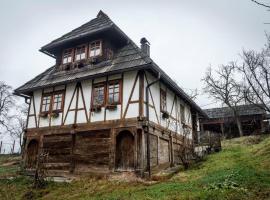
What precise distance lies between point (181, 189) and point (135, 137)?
466 centimetres

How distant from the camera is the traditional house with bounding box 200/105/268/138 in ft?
124

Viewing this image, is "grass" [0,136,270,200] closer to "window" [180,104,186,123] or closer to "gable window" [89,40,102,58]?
"window" [180,104,186,123]

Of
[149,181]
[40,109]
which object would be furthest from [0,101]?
[149,181]

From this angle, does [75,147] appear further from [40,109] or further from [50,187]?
[40,109]

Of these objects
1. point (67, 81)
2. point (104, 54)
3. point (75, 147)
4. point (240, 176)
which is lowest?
point (240, 176)

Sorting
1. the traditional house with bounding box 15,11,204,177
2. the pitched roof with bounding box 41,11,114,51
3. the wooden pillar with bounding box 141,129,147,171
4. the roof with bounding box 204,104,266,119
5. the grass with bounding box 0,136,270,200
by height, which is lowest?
the grass with bounding box 0,136,270,200

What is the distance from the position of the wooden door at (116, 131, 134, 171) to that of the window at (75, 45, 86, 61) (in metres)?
6.42

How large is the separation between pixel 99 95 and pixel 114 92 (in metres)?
1.03

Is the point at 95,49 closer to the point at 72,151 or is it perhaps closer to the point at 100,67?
the point at 100,67

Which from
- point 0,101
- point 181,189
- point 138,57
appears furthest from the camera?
point 0,101

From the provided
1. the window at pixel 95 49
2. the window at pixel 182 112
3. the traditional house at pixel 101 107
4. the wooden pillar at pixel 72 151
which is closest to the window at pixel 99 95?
the traditional house at pixel 101 107

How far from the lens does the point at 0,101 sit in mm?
40281

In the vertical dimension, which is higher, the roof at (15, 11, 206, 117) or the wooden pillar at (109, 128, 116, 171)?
the roof at (15, 11, 206, 117)

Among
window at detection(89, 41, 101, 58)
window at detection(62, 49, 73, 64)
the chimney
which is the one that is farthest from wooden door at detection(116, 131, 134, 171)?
window at detection(62, 49, 73, 64)
